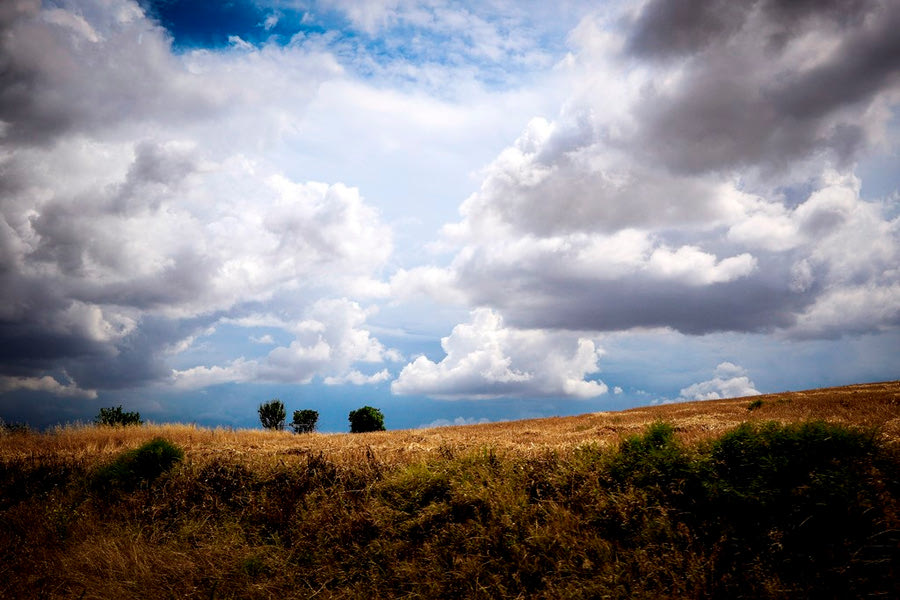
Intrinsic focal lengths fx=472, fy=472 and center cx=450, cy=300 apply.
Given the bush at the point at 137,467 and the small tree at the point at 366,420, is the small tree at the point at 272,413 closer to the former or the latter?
the small tree at the point at 366,420

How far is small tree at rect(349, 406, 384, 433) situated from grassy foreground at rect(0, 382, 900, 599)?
35.5 metres

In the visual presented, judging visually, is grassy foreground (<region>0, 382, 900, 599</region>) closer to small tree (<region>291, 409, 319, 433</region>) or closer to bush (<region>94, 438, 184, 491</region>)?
bush (<region>94, 438, 184, 491</region>)

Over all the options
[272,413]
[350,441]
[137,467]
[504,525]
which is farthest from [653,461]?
[272,413]

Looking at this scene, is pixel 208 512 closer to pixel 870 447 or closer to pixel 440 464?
pixel 440 464

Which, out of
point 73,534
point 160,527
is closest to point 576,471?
point 160,527

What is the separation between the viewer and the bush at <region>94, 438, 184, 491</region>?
13.5 m

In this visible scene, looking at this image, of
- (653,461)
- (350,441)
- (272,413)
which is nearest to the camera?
(653,461)

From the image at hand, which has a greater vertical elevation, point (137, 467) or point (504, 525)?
point (137, 467)

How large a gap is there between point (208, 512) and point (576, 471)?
8740 mm

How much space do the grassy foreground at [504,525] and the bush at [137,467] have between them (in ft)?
1.08

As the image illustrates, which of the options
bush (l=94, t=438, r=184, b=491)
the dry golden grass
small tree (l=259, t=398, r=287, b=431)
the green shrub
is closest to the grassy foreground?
the green shrub

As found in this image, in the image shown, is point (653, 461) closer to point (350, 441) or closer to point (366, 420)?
point (350, 441)

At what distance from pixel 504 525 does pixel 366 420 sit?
41902 millimetres

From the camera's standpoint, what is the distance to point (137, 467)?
1380 cm
